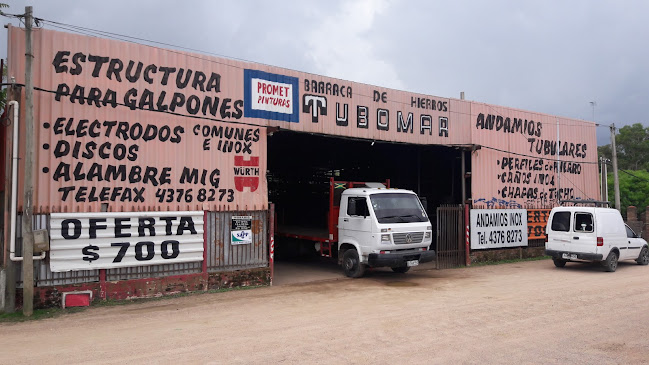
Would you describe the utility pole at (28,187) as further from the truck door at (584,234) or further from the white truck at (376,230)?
the truck door at (584,234)

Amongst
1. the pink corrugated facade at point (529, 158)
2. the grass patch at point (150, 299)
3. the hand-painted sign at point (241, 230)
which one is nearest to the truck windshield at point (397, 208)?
the hand-painted sign at point (241, 230)

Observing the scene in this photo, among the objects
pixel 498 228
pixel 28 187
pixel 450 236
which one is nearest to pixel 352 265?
pixel 450 236

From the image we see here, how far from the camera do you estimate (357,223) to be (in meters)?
13.5

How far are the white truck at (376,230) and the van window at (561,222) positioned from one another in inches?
193

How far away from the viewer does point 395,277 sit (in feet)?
46.2

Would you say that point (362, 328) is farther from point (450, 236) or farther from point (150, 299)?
point (450, 236)

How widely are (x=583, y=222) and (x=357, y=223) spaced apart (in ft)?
24.1

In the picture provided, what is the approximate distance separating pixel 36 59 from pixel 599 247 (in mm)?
15628

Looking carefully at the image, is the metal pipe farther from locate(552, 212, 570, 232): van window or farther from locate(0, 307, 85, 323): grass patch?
locate(552, 212, 570, 232): van window

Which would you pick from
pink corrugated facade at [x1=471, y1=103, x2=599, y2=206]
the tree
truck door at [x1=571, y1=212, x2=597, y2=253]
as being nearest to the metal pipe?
pink corrugated facade at [x1=471, y1=103, x2=599, y2=206]

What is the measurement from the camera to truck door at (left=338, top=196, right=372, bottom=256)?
43.3 feet

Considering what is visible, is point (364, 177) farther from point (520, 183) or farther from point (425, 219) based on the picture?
point (425, 219)

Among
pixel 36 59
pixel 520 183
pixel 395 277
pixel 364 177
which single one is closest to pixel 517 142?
pixel 520 183

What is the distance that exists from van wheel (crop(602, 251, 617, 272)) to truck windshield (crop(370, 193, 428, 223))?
6145mm
